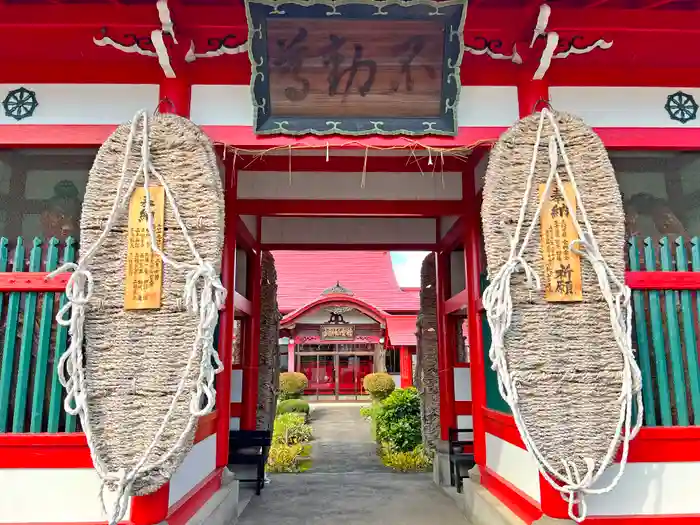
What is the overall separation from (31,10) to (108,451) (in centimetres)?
274

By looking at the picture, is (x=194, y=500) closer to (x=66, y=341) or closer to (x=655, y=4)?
(x=66, y=341)

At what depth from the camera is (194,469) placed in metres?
3.59

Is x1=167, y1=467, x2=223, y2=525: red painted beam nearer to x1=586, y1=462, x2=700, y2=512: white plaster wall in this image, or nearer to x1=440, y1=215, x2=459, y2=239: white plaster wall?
x1=586, y1=462, x2=700, y2=512: white plaster wall

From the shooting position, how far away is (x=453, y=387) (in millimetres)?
6148

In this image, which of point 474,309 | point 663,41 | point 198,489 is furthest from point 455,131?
point 198,489

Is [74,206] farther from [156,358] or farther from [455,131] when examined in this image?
[455,131]

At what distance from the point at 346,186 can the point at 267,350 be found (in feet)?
8.53

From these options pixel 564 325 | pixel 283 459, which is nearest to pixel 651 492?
pixel 564 325

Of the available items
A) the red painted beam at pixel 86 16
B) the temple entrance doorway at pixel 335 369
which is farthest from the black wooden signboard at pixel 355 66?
the temple entrance doorway at pixel 335 369

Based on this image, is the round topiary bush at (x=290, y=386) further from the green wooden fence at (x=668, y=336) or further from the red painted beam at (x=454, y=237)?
the green wooden fence at (x=668, y=336)

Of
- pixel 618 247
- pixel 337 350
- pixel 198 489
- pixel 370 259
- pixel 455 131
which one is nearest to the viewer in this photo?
pixel 618 247

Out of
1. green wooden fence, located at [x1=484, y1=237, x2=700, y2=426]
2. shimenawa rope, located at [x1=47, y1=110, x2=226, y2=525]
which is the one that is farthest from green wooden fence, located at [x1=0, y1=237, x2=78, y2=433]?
green wooden fence, located at [x1=484, y1=237, x2=700, y2=426]

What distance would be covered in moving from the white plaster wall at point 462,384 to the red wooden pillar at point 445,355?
0.05 metres

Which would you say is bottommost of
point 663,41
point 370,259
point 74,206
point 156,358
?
point 156,358
